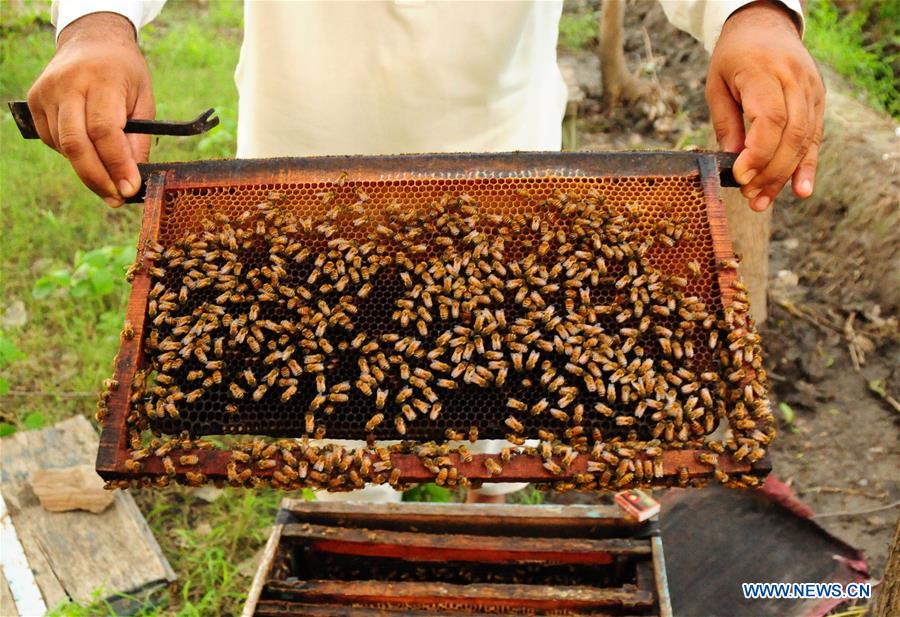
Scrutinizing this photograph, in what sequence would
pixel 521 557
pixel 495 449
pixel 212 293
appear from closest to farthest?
pixel 212 293, pixel 521 557, pixel 495 449

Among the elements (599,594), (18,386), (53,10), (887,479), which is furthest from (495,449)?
(18,386)

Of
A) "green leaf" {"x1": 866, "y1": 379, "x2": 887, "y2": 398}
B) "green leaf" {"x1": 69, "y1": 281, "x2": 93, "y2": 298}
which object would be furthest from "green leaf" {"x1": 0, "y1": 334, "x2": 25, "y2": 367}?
"green leaf" {"x1": 866, "y1": 379, "x2": 887, "y2": 398}

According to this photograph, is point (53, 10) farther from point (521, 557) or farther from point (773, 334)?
point (773, 334)

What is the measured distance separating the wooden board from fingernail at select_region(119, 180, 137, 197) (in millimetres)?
2774

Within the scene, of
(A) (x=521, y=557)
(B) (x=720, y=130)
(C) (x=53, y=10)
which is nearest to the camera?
(B) (x=720, y=130)

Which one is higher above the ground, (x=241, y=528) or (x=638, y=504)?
(x=638, y=504)

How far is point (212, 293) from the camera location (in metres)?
3.15

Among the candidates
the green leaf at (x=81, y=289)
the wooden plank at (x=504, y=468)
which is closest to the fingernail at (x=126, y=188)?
the wooden plank at (x=504, y=468)

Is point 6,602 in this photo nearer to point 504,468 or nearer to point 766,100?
point 504,468

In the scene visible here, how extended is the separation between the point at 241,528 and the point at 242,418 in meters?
2.84

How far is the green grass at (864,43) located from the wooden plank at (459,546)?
6.91 metres

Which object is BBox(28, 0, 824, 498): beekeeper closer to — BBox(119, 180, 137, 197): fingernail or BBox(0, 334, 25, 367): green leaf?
BBox(119, 180, 137, 197): fingernail

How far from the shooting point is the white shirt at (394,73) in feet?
12.9

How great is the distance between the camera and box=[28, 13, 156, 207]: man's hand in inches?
124
